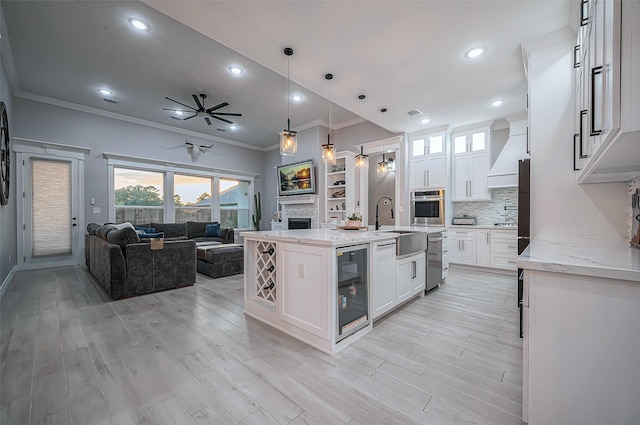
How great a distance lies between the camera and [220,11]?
2.30 metres

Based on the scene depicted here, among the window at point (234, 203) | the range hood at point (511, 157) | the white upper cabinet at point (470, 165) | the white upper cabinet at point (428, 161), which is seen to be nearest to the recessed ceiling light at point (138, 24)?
the window at point (234, 203)

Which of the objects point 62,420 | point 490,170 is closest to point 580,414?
point 62,420

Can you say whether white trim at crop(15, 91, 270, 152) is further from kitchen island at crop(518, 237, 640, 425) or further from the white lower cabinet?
kitchen island at crop(518, 237, 640, 425)

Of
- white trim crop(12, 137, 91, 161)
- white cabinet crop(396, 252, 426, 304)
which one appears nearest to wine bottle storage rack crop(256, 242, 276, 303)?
white cabinet crop(396, 252, 426, 304)

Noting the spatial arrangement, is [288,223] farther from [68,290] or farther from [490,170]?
[490,170]

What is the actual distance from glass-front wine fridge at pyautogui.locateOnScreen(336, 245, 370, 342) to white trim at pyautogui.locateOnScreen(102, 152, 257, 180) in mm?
6288

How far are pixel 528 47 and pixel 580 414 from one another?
132 inches

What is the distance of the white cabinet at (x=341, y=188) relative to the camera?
6.17 metres

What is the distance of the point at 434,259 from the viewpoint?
12.0 feet

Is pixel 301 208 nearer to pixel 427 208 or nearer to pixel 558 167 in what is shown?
pixel 427 208

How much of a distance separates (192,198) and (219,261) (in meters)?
3.64

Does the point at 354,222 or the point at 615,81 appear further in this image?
the point at 354,222

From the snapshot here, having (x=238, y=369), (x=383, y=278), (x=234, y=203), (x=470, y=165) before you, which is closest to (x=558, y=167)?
(x=383, y=278)

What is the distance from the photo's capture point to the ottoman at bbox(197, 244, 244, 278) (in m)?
4.45
